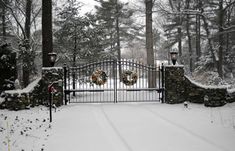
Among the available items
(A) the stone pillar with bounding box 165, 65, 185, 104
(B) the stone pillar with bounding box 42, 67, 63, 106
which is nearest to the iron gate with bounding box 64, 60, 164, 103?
(A) the stone pillar with bounding box 165, 65, 185, 104

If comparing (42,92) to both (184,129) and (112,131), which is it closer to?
(112,131)

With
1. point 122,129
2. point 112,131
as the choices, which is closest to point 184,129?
point 122,129

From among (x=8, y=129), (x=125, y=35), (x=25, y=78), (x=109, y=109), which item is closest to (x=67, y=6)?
(x=25, y=78)

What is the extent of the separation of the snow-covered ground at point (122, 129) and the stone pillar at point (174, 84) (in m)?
0.86

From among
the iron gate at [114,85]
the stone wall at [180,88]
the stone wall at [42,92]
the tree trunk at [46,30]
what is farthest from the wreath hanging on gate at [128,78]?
the tree trunk at [46,30]

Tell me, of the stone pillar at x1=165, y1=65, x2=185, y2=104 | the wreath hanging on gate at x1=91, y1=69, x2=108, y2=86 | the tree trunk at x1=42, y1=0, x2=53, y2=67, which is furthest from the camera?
the wreath hanging on gate at x1=91, y1=69, x2=108, y2=86

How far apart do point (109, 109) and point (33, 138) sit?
343 cm

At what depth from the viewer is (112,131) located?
5312mm

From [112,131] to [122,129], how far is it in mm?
271

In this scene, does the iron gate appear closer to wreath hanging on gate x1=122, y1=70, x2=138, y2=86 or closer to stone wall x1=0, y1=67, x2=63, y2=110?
wreath hanging on gate x1=122, y1=70, x2=138, y2=86

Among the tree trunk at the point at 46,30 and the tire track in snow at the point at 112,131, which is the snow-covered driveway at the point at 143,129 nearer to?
the tire track in snow at the point at 112,131

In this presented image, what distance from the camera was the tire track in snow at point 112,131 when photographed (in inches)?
170

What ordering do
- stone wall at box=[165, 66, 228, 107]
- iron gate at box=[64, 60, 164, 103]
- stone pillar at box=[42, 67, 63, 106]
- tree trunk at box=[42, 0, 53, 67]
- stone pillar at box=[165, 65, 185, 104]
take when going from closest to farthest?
1. stone pillar at box=[42, 67, 63, 106]
2. stone wall at box=[165, 66, 228, 107]
3. stone pillar at box=[165, 65, 185, 104]
4. iron gate at box=[64, 60, 164, 103]
5. tree trunk at box=[42, 0, 53, 67]

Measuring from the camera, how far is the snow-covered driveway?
4.35m
